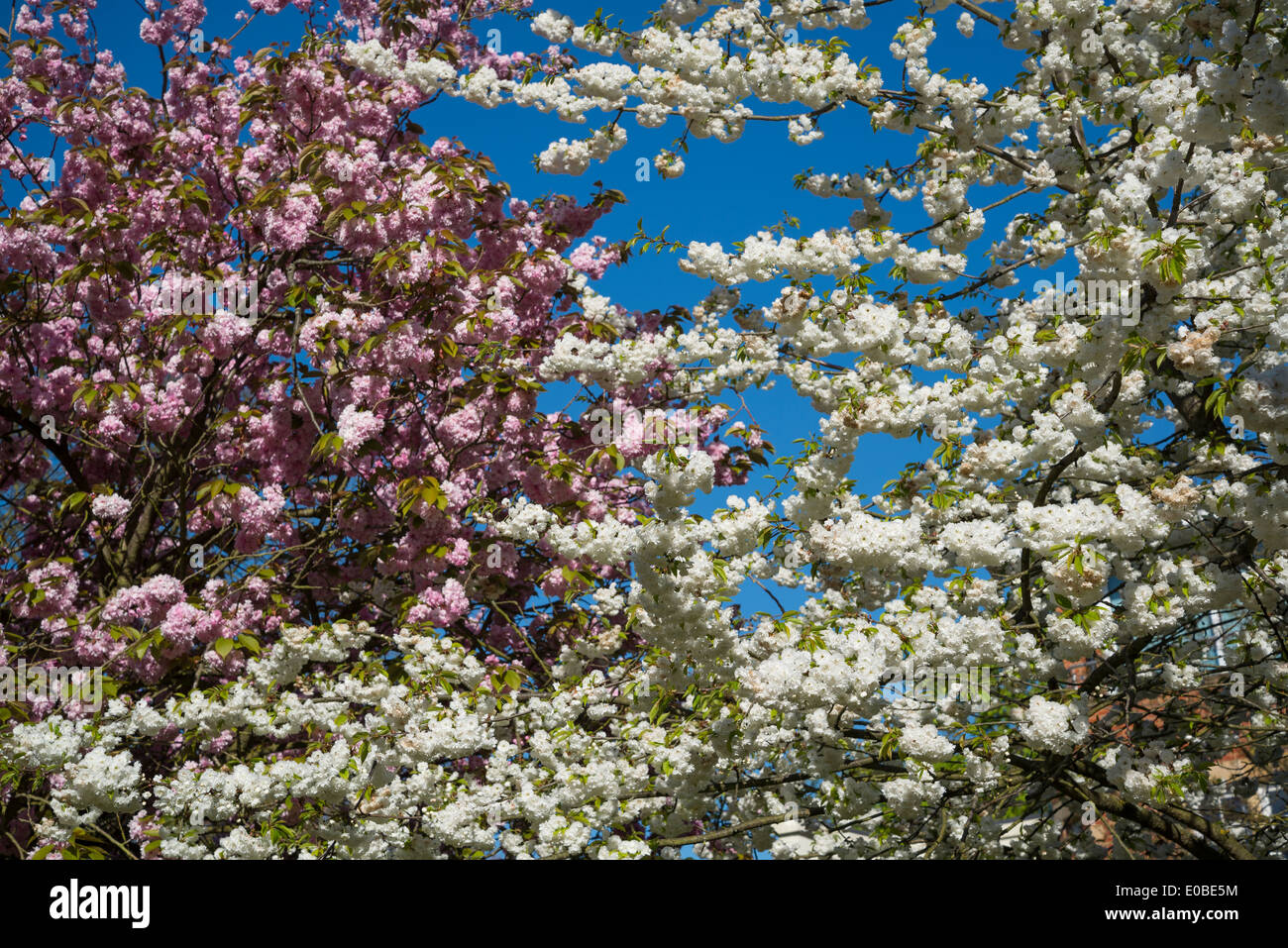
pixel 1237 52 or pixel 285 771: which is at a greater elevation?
pixel 1237 52

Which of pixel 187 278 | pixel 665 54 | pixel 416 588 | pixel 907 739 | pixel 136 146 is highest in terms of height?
pixel 136 146

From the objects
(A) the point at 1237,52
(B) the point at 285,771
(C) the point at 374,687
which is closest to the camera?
(A) the point at 1237,52

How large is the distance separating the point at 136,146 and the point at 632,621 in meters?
5.14

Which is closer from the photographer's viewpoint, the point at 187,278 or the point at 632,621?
the point at 632,621

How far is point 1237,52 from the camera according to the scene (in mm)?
3139

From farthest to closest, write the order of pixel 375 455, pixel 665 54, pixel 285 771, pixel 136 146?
1. pixel 136 146
2. pixel 375 455
3. pixel 665 54
4. pixel 285 771

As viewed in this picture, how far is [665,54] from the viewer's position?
5141mm
